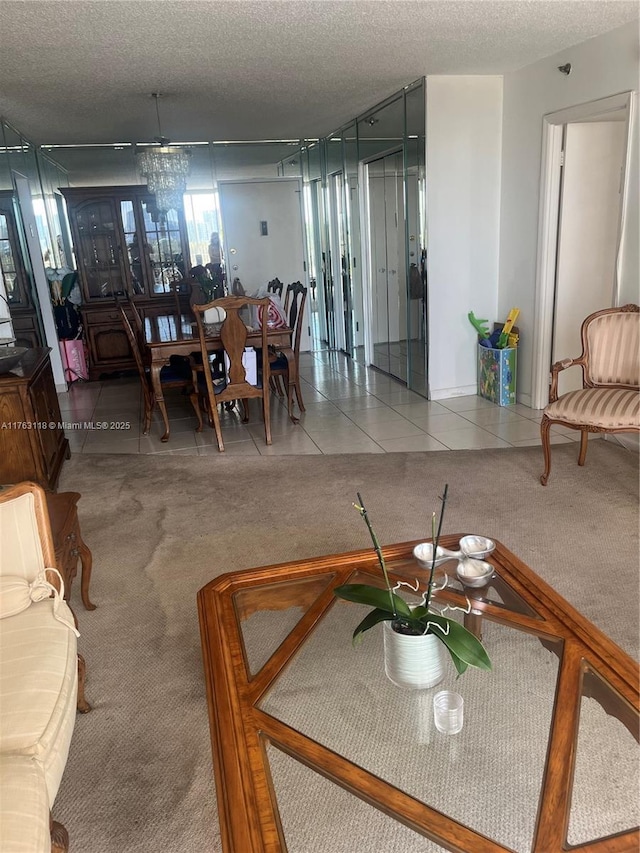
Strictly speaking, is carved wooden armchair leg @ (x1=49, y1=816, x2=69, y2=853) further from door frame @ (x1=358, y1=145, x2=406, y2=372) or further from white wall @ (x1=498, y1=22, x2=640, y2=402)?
door frame @ (x1=358, y1=145, x2=406, y2=372)

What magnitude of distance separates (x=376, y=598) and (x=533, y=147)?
13.9ft

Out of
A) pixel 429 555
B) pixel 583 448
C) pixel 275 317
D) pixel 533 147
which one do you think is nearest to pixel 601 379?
pixel 583 448

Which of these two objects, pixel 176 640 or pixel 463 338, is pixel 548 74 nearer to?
pixel 463 338

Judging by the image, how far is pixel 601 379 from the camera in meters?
3.58

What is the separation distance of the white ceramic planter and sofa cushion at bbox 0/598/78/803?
2.57 ft

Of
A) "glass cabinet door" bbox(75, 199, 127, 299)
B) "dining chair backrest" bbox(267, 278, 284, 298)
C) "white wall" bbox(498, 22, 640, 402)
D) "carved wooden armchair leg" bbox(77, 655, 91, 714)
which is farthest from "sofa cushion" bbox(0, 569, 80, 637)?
"glass cabinet door" bbox(75, 199, 127, 299)

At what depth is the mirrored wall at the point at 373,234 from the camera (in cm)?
524

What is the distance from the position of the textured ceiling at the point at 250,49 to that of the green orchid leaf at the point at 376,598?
2825 mm

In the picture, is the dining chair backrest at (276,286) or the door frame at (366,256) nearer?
the dining chair backrest at (276,286)

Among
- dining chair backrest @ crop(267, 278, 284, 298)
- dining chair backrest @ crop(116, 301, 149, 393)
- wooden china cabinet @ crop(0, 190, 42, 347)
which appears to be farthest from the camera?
wooden china cabinet @ crop(0, 190, 42, 347)

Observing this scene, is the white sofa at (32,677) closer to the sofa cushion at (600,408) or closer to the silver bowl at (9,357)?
the silver bowl at (9,357)

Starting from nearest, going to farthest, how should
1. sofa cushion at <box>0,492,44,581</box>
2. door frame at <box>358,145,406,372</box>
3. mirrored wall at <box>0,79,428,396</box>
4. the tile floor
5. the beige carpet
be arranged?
the beige carpet
sofa cushion at <box>0,492,44,581</box>
the tile floor
mirrored wall at <box>0,79,428,396</box>
door frame at <box>358,145,406,372</box>

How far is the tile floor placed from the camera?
14.3 ft

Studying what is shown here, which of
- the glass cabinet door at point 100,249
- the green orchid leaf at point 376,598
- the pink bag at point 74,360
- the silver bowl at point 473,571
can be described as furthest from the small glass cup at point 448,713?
the glass cabinet door at point 100,249
